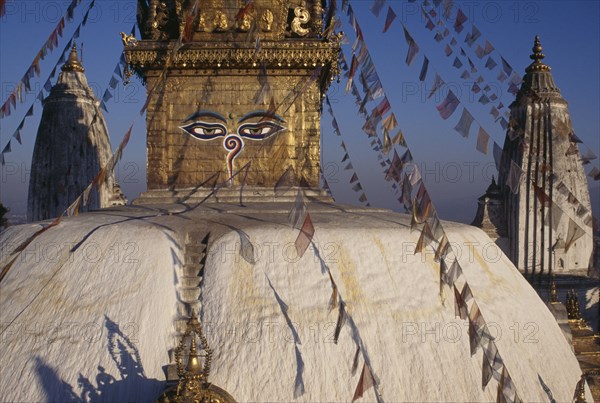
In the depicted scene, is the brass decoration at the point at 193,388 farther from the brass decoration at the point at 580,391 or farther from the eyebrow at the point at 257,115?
the eyebrow at the point at 257,115

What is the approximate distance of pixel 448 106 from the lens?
7.38 metres

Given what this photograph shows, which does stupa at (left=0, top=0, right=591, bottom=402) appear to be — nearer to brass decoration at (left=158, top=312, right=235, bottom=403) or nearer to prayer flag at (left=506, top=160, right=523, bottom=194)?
brass decoration at (left=158, top=312, right=235, bottom=403)

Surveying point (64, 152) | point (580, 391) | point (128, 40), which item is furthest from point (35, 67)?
point (64, 152)

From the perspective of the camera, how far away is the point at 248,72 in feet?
39.4

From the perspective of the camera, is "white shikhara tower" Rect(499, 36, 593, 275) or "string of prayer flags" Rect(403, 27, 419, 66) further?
"white shikhara tower" Rect(499, 36, 593, 275)

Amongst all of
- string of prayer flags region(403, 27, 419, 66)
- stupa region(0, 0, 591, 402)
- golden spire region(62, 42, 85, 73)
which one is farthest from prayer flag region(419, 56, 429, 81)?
golden spire region(62, 42, 85, 73)

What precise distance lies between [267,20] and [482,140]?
6379 millimetres

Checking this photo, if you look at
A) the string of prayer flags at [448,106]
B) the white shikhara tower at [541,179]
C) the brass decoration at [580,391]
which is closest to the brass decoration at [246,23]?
the string of prayer flags at [448,106]

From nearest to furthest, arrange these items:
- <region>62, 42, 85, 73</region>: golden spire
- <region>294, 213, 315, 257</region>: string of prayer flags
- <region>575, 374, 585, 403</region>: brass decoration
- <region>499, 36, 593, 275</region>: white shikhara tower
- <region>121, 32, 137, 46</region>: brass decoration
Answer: <region>575, 374, 585, 403</region>: brass decoration → <region>294, 213, 315, 257</region>: string of prayer flags → <region>121, 32, 137, 46</region>: brass decoration → <region>499, 36, 593, 275</region>: white shikhara tower → <region>62, 42, 85, 73</region>: golden spire

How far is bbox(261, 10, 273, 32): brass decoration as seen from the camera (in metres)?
12.2

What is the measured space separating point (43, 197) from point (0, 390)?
19.5 m

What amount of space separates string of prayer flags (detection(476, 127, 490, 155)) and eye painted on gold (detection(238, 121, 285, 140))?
217 inches

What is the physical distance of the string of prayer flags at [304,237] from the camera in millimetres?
7098

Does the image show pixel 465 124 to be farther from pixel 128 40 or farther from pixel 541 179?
pixel 541 179
